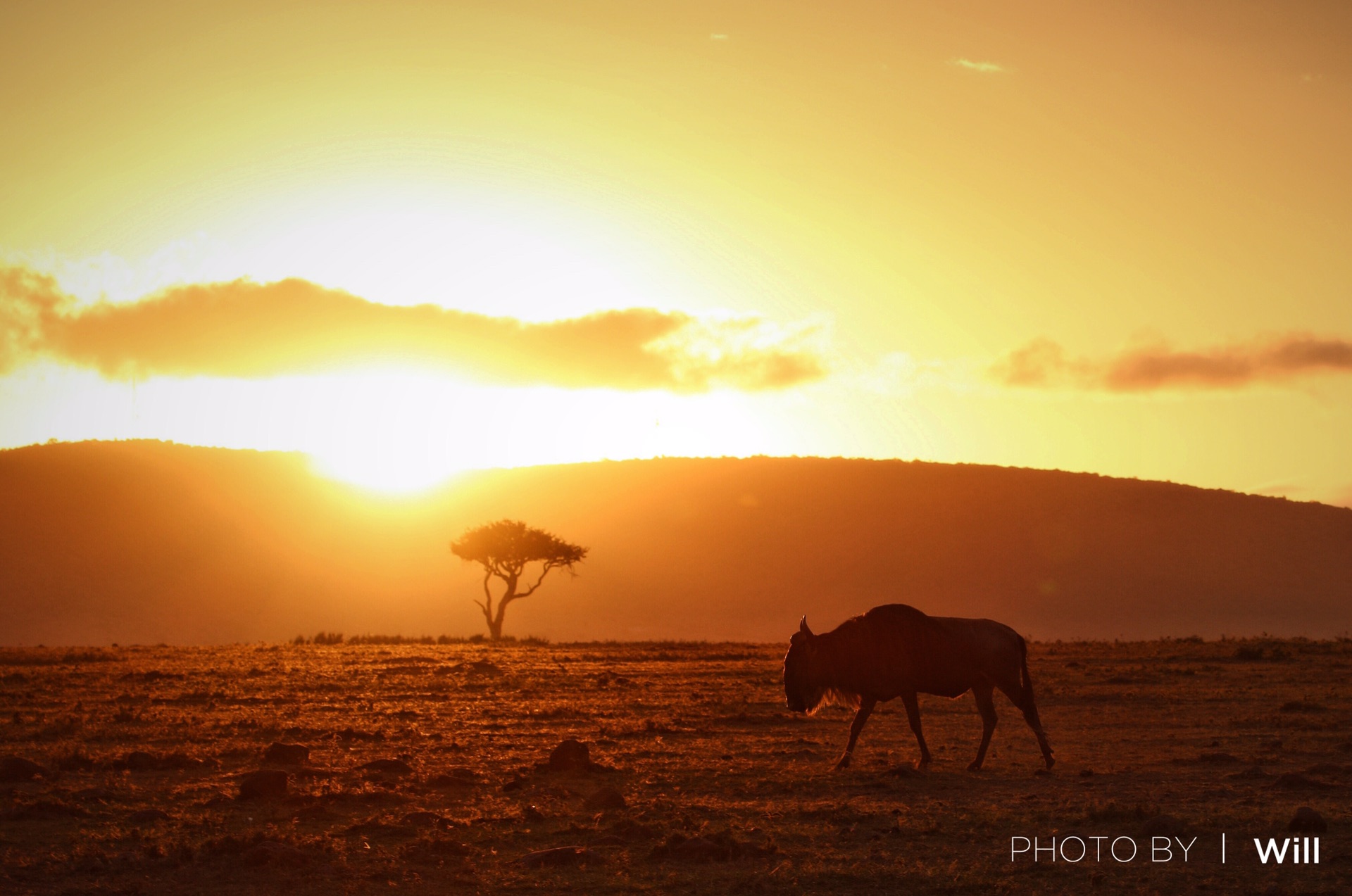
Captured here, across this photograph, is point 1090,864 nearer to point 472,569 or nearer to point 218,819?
point 218,819

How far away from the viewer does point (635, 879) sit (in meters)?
10.1

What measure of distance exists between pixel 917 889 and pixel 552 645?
126ft

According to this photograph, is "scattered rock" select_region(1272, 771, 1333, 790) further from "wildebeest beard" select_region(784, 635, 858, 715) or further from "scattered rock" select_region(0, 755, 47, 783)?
"scattered rock" select_region(0, 755, 47, 783)

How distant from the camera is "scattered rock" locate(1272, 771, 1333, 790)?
46.3ft

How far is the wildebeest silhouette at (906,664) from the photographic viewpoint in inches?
651

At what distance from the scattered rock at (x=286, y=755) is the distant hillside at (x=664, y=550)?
64.6 metres

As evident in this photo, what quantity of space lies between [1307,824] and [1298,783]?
3.02 m

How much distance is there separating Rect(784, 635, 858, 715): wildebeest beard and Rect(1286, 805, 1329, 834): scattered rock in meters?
6.37

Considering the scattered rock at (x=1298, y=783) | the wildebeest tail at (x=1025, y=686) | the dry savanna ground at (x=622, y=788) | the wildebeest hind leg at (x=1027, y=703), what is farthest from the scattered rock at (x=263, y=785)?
the scattered rock at (x=1298, y=783)

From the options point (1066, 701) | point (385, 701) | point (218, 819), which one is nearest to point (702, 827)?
point (218, 819)

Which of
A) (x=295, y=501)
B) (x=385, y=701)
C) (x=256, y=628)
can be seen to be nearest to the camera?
(x=385, y=701)

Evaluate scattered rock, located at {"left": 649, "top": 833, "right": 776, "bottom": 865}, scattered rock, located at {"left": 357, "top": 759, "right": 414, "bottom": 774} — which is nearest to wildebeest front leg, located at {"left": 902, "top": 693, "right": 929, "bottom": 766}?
scattered rock, located at {"left": 649, "top": 833, "right": 776, "bottom": 865}

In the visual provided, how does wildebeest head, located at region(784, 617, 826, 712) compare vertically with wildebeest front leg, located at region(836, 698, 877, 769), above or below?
above

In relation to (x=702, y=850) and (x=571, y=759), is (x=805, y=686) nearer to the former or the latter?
(x=571, y=759)
